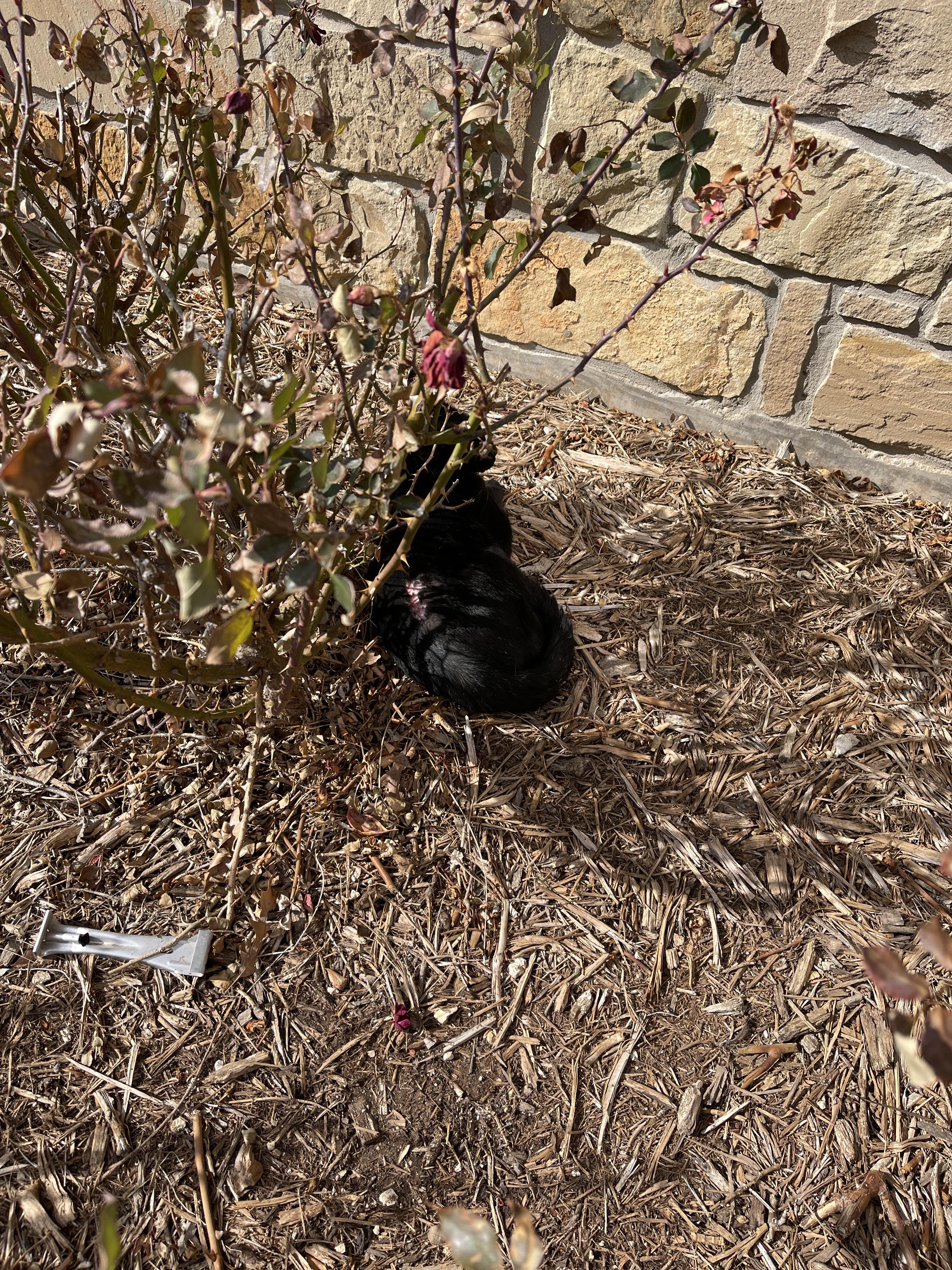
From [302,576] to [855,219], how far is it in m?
2.19

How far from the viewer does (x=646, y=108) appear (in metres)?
1.56

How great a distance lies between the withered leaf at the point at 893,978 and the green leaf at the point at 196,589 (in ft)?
2.18

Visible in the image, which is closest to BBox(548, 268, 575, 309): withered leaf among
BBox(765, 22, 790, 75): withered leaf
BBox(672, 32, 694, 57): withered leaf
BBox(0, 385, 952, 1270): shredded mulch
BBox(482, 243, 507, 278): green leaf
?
BBox(482, 243, 507, 278): green leaf

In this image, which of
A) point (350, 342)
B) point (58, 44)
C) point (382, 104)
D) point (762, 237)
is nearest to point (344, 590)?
point (350, 342)

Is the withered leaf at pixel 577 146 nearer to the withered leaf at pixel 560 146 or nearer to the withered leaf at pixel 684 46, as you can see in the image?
the withered leaf at pixel 560 146

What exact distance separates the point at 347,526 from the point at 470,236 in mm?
606

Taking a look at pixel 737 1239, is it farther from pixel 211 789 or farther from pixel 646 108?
pixel 646 108

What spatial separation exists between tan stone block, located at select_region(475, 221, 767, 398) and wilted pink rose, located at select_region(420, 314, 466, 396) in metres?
1.75

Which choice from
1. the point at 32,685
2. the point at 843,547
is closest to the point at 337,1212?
the point at 32,685

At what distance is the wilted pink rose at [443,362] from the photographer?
1268 mm

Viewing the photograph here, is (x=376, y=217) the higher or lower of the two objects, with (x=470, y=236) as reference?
lower

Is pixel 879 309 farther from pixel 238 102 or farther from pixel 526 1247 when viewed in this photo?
pixel 526 1247

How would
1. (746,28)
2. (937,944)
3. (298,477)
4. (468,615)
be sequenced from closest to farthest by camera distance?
(937,944), (298,477), (746,28), (468,615)

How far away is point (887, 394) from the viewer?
9.37 ft
